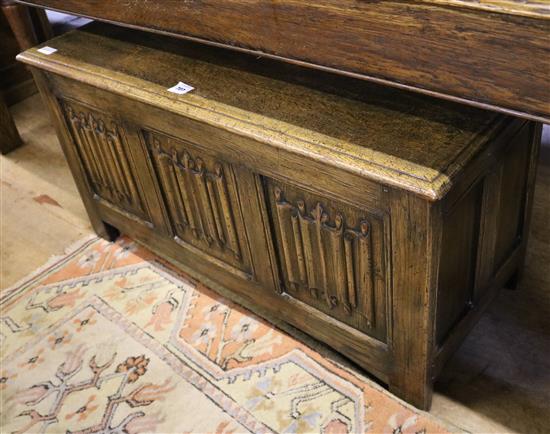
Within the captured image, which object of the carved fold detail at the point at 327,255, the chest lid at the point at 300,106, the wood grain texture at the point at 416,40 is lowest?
the carved fold detail at the point at 327,255

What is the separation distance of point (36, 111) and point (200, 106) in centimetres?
216

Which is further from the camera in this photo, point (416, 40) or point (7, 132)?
point (7, 132)

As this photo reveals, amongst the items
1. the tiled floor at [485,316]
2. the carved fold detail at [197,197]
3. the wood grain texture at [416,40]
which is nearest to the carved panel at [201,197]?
the carved fold detail at [197,197]

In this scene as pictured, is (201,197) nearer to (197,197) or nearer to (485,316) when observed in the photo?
(197,197)

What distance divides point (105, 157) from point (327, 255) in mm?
891

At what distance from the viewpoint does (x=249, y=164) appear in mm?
1505

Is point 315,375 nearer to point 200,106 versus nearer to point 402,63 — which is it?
point 200,106

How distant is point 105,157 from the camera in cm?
203

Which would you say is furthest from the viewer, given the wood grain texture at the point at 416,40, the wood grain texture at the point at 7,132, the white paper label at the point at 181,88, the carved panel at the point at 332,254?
the wood grain texture at the point at 7,132

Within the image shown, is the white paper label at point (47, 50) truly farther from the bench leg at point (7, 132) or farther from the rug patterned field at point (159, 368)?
the bench leg at point (7, 132)

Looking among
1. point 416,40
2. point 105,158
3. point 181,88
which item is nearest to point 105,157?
point 105,158

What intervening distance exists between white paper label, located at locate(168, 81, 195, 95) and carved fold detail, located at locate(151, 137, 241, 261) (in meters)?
0.17

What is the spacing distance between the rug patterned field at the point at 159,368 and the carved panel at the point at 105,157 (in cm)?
26

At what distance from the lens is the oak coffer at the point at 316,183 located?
129 cm
